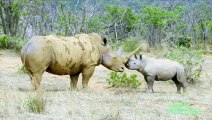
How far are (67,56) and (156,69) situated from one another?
2.08 metres

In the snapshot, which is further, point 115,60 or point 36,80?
point 115,60

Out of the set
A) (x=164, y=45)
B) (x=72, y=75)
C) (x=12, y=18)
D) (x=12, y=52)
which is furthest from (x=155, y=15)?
(x=72, y=75)

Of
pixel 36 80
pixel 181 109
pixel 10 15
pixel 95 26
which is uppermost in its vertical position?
pixel 10 15

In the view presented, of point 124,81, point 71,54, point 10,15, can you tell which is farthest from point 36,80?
point 10,15

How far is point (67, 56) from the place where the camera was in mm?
10469

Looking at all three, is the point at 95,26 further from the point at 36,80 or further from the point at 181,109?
the point at 181,109

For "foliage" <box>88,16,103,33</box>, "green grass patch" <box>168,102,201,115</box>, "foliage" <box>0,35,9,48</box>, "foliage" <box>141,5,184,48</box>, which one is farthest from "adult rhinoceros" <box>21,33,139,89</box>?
"foliage" <box>141,5,184,48</box>

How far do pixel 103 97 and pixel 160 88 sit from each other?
3.36 meters

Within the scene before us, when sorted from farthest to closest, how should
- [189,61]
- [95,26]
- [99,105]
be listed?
[95,26]
[189,61]
[99,105]

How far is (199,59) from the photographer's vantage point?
13.6m

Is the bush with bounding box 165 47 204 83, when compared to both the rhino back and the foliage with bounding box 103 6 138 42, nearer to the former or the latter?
the rhino back

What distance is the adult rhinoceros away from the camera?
32.3 feet

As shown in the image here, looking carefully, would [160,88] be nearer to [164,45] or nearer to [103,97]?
[103,97]

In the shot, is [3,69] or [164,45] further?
[164,45]
